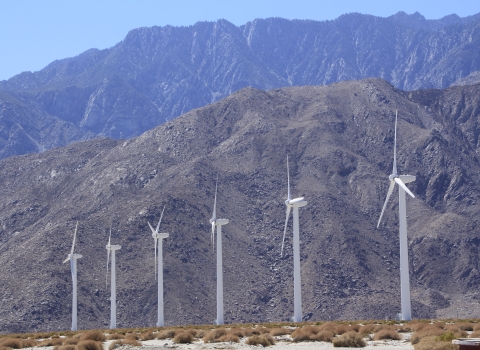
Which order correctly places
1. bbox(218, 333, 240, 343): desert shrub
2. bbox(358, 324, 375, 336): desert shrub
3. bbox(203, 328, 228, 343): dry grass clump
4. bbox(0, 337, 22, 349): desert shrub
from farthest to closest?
bbox(0, 337, 22, 349): desert shrub
bbox(203, 328, 228, 343): dry grass clump
bbox(358, 324, 375, 336): desert shrub
bbox(218, 333, 240, 343): desert shrub

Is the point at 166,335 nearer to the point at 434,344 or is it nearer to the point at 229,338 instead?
the point at 229,338

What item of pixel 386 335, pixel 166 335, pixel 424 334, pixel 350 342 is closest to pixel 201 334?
pixel 166 335

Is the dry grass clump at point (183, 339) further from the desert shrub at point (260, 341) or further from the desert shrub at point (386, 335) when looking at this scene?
the desert shrub at point (386, 335)

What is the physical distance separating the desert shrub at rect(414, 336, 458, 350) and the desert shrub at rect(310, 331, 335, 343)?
7.72 meters

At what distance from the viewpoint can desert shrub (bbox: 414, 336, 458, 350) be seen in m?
40.7

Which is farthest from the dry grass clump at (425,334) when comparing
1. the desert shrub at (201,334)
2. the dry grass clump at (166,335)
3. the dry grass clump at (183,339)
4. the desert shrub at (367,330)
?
the dry grass clump at (166,335)

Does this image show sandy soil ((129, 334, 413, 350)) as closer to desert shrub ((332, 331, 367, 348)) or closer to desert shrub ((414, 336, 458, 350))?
desert shrub ((332, 331, 367, 348))

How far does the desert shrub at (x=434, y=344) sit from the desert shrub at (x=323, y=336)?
304 inches

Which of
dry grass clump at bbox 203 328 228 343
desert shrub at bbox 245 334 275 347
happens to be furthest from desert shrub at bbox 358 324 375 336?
dry grass clump at bbox 203 328 228 343

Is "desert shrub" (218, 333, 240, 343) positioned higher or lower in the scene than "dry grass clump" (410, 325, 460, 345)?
lower

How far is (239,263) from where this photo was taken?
580ft

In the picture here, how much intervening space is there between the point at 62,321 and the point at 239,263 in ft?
122

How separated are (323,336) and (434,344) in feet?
38.2

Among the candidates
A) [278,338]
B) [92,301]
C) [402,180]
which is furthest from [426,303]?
[278,338]
